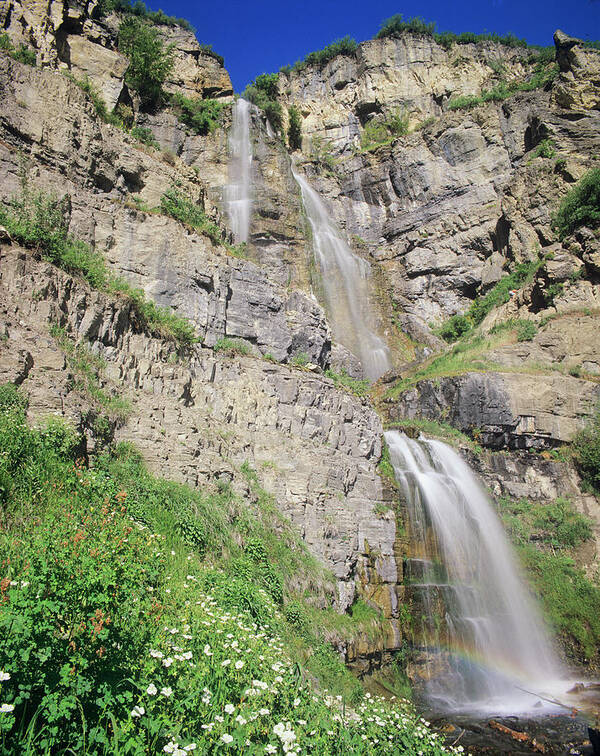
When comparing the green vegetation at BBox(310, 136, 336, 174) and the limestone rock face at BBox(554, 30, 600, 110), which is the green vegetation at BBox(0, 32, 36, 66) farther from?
the limestone rock face at BBox(554, 30, 600, 110)

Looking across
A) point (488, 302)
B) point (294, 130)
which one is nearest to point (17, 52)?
point (488, 302)

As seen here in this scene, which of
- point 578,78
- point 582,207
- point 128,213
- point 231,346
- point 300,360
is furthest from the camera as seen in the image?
point 578,78

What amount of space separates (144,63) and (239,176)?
7.85 metres

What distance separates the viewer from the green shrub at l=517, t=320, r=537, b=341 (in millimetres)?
23953

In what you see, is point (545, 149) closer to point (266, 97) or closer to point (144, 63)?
point (266, 97)

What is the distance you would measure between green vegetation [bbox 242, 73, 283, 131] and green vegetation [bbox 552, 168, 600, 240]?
856 inches

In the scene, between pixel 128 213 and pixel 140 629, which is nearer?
pixel 140 629

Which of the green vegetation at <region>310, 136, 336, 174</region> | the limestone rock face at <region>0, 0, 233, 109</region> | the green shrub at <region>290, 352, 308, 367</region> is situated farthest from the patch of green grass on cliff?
the green vegetation at <region>310, 136, 336, 174</region>

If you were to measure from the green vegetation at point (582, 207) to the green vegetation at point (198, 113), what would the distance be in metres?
22.0

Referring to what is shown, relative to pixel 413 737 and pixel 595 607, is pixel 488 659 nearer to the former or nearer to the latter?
pixel 595 607

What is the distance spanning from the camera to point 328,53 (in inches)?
1829

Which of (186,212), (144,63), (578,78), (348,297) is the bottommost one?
(186,212)

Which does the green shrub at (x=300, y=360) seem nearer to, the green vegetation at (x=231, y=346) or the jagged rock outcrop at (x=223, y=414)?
the jagged rock outcrop at (x=223, y=414)

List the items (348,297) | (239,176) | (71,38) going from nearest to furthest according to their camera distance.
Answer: (71,38) → (239,176) → (348,297)
